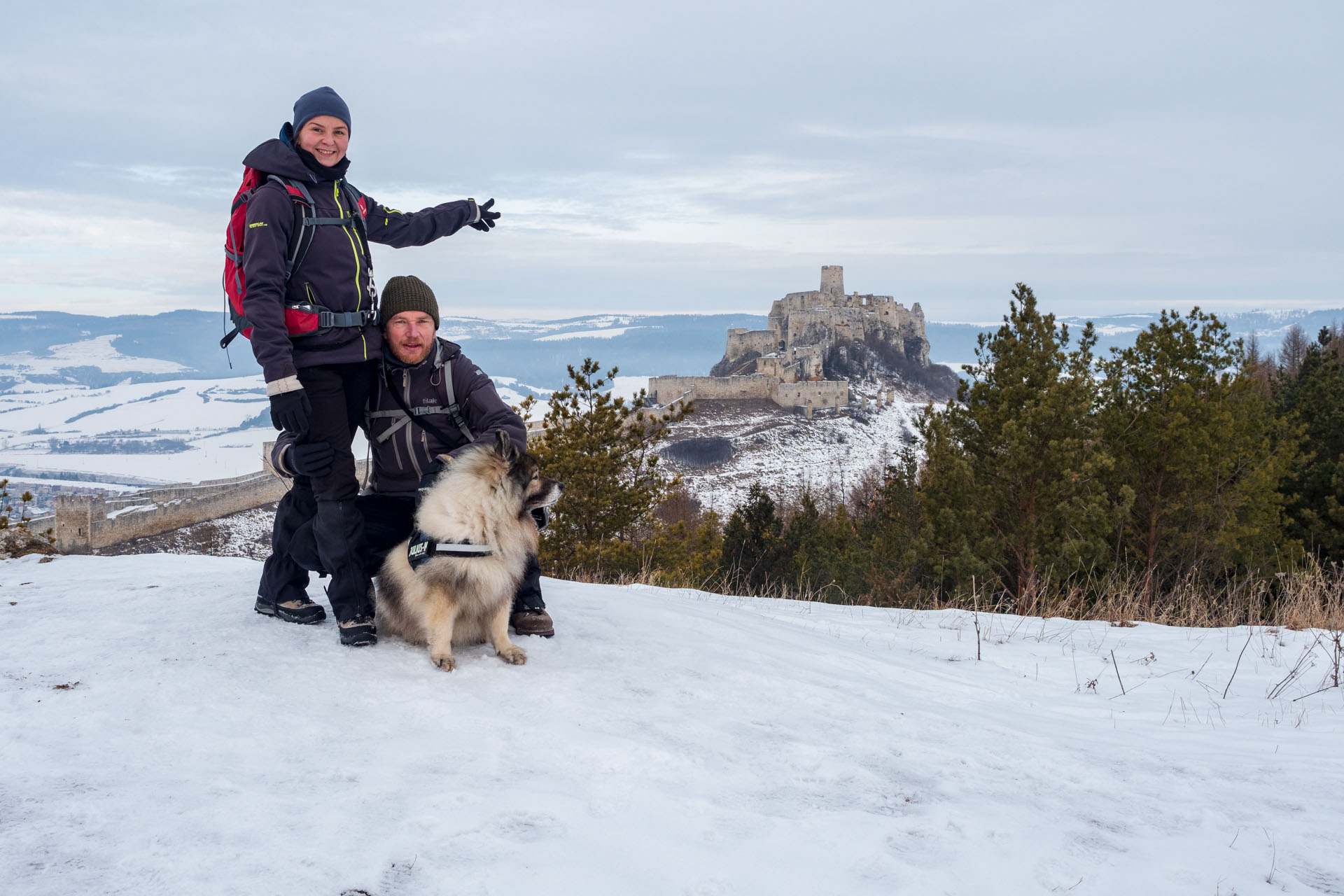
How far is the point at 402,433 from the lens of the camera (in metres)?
3.85

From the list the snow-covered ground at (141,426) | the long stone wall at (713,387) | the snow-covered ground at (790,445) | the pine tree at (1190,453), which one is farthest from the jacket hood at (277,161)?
the snow-covered ground at (141,426)

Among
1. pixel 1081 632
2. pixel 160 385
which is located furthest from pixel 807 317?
pixel 160 385

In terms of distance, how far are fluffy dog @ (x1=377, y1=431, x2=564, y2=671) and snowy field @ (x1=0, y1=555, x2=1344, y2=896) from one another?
0.16 meters

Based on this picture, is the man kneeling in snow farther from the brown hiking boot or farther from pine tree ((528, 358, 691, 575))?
pine tree ((528, 358, 691, 575))

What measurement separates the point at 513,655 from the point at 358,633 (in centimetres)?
69

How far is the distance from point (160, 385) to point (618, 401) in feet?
699

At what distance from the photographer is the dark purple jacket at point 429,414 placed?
3.80 metres

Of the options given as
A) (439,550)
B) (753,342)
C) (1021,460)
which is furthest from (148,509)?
(753,342)

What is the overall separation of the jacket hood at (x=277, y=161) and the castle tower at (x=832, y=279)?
302ft

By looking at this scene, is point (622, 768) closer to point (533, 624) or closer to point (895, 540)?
point (533, 624)

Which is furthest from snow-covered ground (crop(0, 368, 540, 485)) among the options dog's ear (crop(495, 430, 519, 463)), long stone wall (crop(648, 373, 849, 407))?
dog's ear (crop(495, 430, 519, 463))

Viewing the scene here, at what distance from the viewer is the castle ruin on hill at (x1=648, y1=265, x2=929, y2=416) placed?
78562mm

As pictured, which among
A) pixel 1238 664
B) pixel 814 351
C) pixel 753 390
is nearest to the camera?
pixel 1238 664

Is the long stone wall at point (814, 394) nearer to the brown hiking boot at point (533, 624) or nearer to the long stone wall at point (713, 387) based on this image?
the long stone wall at point (713, 387)
